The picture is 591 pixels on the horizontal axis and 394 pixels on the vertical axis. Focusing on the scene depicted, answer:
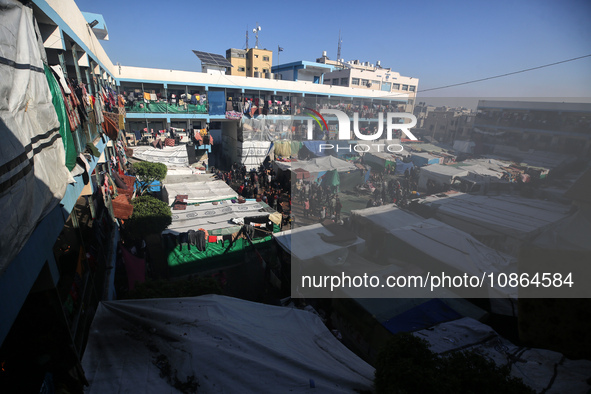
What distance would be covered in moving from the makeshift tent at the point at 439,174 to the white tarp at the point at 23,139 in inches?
Answer: 425

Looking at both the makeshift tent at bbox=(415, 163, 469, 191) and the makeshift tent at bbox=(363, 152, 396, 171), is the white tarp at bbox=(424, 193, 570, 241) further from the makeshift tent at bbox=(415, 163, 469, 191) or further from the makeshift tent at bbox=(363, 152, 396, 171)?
the makeshift tent at bbox=(363, 152, 396, 171)

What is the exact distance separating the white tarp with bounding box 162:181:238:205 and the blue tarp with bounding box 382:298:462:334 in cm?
866

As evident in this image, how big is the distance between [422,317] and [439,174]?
7301 mm

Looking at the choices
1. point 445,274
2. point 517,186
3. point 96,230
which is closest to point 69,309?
point 96,230

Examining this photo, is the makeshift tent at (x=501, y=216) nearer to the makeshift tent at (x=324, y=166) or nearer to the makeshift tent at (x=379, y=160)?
the makeshift tent at (x=324, y=166)

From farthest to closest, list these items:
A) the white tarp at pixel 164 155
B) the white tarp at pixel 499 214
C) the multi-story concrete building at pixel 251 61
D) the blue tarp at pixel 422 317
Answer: the multi-story concrete building at pixel 251 61, the white tarp at pixel 164 155, the white tarp at pixel 499 214, the blue tarp at pixel 422 317

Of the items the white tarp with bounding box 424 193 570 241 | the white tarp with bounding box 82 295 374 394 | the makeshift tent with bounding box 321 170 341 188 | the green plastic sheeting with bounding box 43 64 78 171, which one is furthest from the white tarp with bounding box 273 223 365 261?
the makeshift tent with bounding box 321 170 341 188

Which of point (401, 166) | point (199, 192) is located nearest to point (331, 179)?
point (401, 166)

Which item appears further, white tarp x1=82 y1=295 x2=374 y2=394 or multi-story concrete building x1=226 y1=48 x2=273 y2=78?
multi-story concrete building x1=226 y1=48 x2=273 y2=78

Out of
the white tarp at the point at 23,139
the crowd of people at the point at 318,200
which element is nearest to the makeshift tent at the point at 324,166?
the crowd of people at the point at 318,200

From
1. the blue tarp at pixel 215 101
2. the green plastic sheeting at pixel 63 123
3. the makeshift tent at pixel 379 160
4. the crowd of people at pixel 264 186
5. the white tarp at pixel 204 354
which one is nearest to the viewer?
the white tarp at pixel 204 354

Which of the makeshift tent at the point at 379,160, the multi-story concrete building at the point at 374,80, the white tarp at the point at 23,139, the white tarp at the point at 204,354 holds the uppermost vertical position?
the multi-story concrete building at the point at 374,80

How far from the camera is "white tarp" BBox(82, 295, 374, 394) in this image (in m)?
2.63

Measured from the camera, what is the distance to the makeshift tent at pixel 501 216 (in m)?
6.33
